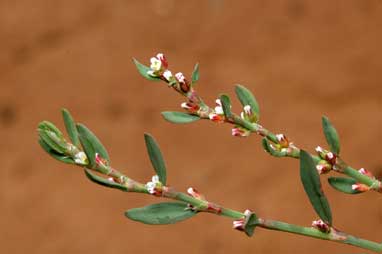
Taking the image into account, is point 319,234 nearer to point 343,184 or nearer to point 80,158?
point 343,184

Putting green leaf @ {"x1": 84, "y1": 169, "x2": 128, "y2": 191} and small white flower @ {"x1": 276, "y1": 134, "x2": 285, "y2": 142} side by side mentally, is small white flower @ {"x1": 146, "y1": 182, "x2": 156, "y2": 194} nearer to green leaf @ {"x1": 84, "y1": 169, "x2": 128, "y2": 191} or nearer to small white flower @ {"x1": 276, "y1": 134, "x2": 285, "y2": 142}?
green leaf @ {"x1": 84, "y1": 169, "x2": 128, "y2": 191}

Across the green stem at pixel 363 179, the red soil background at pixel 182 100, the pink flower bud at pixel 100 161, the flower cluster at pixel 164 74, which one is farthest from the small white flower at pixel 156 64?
the red soil background at pixel 182 100

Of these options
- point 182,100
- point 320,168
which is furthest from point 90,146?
point 182,100

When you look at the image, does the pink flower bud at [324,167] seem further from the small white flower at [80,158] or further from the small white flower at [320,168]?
the small white flower at [80,158]

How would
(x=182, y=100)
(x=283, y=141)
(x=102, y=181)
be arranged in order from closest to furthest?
(x=102, y=181) < (x=283, y=141) < (x=182, y=100)

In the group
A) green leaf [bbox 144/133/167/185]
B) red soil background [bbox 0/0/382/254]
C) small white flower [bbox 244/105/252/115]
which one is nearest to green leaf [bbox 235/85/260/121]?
small white flower [bbox 244/105/252/115]

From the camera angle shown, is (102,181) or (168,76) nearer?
(102,181)
